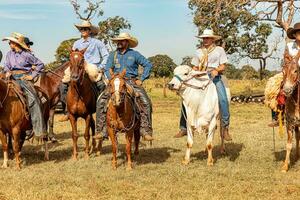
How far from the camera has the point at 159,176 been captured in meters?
7.92

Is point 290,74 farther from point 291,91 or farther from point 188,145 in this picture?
point 188,145

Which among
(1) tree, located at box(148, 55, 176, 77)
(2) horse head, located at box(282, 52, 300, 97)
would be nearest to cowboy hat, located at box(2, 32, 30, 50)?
(2) horse head, located at box(282, 52, 300, 97)

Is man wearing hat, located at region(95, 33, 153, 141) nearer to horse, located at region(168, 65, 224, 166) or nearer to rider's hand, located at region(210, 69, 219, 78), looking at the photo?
horse, located at region(168, 65, 224, 166)

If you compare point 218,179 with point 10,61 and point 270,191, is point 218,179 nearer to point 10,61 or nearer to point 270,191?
point 270,191

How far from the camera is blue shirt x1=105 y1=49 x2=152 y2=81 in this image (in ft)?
30.1

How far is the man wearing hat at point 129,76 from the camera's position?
9.03 meters

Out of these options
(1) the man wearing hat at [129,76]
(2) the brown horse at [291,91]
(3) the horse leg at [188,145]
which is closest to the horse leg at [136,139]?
(1) the man wearing hat at [129,76]

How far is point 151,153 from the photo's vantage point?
412 inches

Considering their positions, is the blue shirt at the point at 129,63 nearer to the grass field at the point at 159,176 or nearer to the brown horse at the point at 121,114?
the brown horse at the point at 121,114

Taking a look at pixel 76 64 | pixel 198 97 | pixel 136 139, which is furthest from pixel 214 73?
pixel 76 64

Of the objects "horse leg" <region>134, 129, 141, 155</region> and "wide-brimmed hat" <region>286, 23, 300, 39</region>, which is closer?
"wide-brimmed hat" <region>286, 23, 300, 39</region>

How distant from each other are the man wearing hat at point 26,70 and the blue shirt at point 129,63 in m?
1.51

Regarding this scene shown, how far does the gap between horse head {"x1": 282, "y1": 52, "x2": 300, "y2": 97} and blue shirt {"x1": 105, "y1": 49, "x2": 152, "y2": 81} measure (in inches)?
113

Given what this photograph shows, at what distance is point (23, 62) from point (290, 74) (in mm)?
5269
